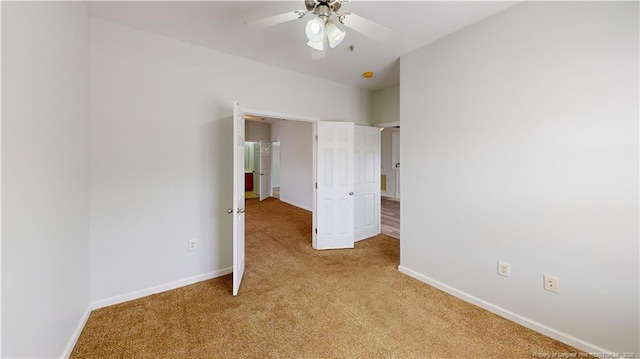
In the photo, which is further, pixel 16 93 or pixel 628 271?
pixel 628 271

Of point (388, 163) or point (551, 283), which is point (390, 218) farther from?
point (551, 283)

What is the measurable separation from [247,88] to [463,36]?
237 cm

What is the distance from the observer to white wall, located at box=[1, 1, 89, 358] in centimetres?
106

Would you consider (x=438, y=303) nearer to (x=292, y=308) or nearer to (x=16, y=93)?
(x=292, y=308)

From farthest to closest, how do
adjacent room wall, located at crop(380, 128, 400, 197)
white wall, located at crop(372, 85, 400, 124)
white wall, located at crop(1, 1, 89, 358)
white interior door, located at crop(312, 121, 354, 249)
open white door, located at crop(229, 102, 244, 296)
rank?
adjacent room wall, located at crop(380, 128, 400, 197)
white wall, located at crop(372, 85, 400, 124)
white interior door, located at crop(312, 121, 354, 249)
open white door, located at crop(229, 102, 244, 296)
white wall, located at crop(1, 1, 89, 358)

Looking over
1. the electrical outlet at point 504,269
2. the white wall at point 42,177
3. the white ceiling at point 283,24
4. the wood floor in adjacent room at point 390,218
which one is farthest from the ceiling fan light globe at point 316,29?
the wood floor in adjacent room at point 390,218

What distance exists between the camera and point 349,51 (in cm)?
273

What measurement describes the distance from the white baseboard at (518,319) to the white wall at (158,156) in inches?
94.1

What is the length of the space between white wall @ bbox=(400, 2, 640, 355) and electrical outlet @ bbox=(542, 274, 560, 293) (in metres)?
0.03

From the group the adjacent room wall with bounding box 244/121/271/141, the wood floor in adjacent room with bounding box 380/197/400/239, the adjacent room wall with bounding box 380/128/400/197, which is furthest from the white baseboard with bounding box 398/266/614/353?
the adjacent room wall with bounding box 244/121/271/141

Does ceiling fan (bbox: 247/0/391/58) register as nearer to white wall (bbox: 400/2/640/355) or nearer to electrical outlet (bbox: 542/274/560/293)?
white wall (bbox: 400/2/640/355)

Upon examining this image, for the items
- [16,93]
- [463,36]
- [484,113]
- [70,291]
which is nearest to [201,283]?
[70,291]

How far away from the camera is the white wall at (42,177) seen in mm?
1056

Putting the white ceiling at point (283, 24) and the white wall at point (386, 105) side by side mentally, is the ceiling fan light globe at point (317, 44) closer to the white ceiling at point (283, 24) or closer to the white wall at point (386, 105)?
the white ceiling at point (283, 24)
